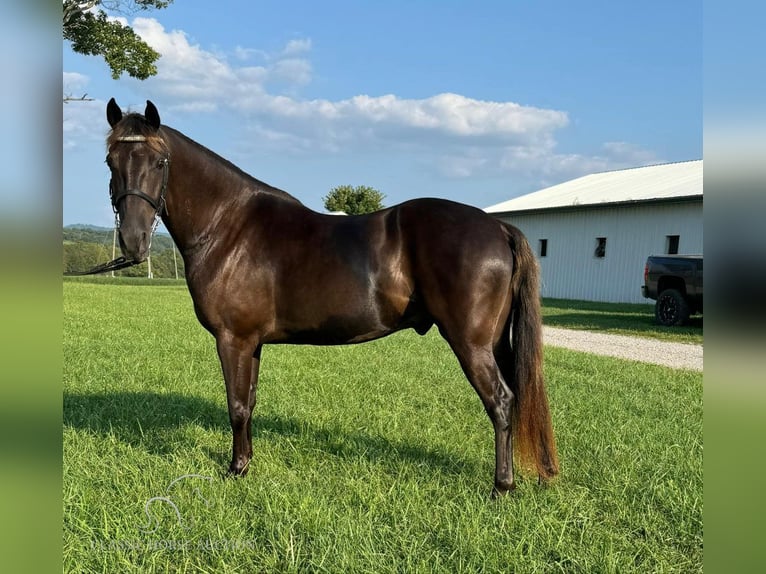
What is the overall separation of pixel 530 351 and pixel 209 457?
7.91ft

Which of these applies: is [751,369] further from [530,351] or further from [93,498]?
[93,498]

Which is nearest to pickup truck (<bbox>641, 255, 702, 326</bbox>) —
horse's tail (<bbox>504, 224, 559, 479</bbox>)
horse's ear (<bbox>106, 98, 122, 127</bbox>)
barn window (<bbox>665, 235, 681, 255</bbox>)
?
barn window (<bbox>665, 235, 681, 255</bbox>)

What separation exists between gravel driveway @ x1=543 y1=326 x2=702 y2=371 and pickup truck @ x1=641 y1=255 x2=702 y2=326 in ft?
7.69

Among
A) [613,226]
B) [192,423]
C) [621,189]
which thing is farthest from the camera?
[621,189]

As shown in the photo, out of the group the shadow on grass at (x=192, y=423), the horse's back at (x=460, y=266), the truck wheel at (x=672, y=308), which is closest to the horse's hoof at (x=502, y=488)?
the shadow on grass at (x=192, y=423)

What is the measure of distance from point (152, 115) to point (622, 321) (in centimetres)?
A: 1485

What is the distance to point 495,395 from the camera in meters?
3.39

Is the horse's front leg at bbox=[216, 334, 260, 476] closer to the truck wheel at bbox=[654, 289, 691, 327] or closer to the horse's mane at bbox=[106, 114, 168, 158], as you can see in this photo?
the horse's mane at bbox=[106, 114, 168, 158]

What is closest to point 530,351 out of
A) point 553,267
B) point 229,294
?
point 229,294

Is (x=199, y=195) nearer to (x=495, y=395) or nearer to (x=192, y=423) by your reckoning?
(x=192, y=423)

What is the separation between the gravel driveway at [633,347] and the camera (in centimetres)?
891

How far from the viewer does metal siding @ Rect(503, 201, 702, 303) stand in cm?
2067

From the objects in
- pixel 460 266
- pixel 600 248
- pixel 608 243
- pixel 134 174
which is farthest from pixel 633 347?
pixel 600 248

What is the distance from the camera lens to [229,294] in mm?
3617
